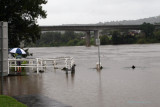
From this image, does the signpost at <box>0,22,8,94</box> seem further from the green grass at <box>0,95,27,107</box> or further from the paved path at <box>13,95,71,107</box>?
the paved path at <box>13,95,71,107</box>

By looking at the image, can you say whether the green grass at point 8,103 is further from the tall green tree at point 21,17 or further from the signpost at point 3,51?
the tall green tree at point 21,17

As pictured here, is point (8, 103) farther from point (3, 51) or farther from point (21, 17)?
point (21, 17)

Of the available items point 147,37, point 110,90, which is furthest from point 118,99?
point 147,37

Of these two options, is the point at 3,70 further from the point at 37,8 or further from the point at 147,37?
the point at 147,37

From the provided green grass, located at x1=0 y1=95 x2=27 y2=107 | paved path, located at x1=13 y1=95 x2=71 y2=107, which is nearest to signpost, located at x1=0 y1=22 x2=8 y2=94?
green grass, located at x1=0 y1=95 x2=27 y2=107

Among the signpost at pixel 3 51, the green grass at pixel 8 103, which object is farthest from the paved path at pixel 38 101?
the signpost at pixel 3 51

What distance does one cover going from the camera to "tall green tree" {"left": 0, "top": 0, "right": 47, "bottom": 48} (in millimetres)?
31698

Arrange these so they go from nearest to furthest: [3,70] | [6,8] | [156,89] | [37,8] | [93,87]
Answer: [3,70] < [156,89] < [93,87] < [6,8] < [37,8]

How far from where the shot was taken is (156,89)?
1420cm

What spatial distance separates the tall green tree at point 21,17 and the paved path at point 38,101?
62.1 ft

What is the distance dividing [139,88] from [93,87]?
87.0 inches

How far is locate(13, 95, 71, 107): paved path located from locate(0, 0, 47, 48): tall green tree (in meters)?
18.9

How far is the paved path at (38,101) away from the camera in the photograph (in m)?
10.9

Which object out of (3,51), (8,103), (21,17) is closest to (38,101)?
(8,103)
